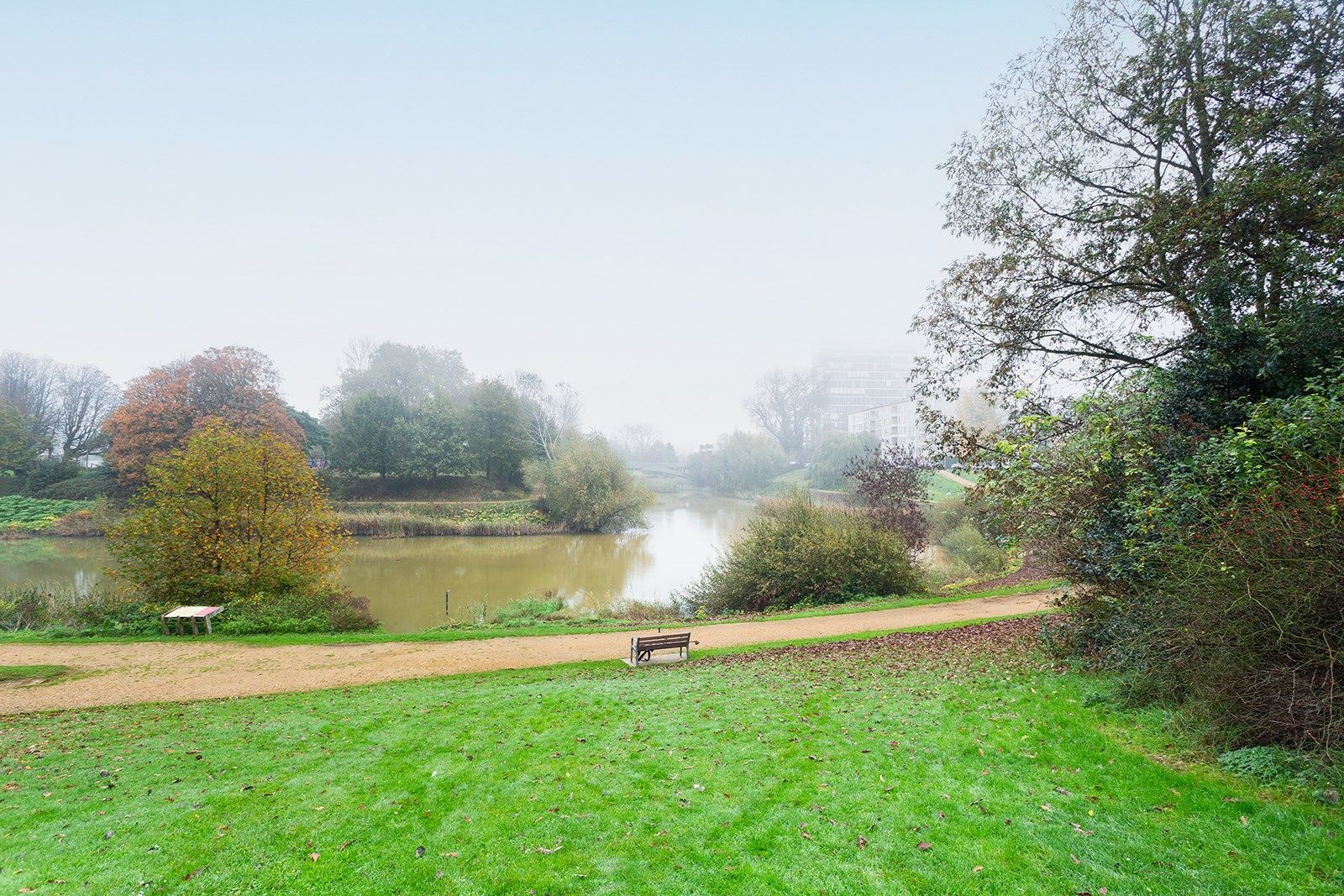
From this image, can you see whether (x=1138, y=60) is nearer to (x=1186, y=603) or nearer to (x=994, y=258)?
(x=994, y=258)

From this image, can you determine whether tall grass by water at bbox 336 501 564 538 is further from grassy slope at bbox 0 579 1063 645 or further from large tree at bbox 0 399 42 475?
grassy slope at bbox 0 579 1063 645

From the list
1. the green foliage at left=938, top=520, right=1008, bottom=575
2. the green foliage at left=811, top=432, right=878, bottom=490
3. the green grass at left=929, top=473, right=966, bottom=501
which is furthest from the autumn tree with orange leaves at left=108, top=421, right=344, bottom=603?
the green foliage at left=811, top=432, right=878, bottom=490

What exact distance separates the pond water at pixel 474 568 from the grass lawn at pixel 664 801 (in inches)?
382

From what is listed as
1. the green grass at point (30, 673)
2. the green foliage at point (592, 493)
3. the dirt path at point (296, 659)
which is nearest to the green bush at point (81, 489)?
the green foliage at point (592, 493)

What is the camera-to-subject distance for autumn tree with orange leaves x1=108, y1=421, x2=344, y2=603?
1288cm

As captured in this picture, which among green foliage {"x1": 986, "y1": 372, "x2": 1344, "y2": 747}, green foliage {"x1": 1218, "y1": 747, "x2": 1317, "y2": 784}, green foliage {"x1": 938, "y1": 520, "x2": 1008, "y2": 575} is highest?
green foliage {"x1": 986, "y1": 372, "x2": 1344, "y2": 747}

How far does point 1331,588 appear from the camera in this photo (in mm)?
4066

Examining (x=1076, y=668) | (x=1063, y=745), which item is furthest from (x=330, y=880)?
(x=1076, y=668)

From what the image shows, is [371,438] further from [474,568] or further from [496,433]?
[474,568]

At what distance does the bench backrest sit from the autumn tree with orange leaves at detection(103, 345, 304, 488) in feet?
82.9

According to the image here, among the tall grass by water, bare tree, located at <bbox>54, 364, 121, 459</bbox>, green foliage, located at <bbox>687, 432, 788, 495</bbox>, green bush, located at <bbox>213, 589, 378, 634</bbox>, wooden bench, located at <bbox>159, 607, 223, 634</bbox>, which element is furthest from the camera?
green foliage, located at <bbox>687, 432, 788, 495</bbox>

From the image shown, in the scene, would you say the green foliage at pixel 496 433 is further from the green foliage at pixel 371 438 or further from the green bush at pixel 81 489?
the green bush at pixel 81 489

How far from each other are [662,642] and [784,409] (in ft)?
215

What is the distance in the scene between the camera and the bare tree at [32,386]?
37906 millimetres
